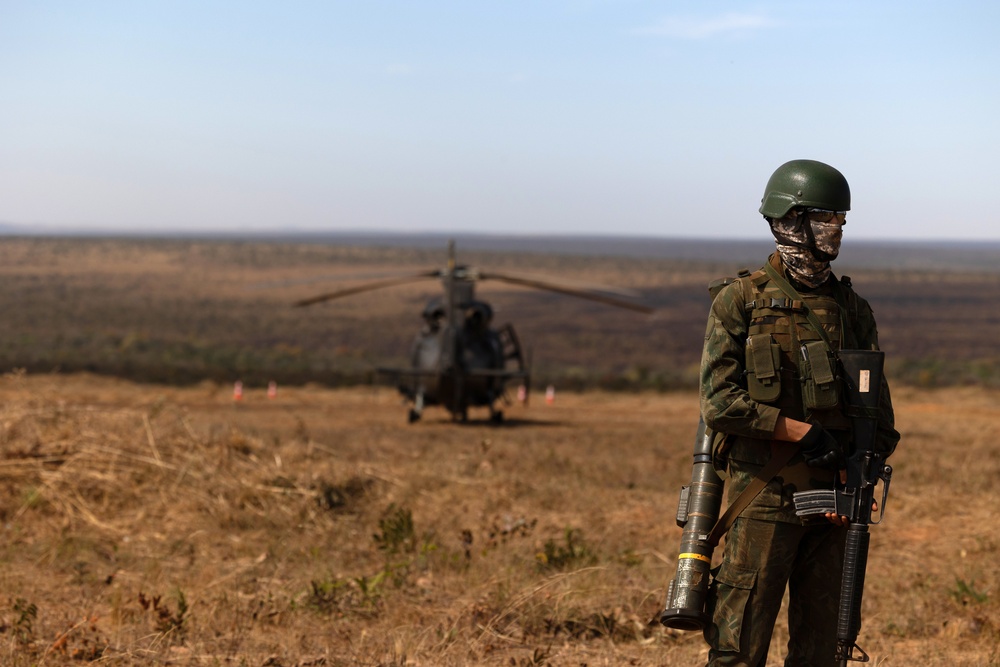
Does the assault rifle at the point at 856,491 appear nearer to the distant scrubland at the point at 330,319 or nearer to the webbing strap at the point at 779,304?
the webbing strap at the point at 779,304

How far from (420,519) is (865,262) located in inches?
6447

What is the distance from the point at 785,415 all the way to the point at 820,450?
195 millimetres

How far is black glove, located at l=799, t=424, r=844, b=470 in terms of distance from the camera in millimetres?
4324

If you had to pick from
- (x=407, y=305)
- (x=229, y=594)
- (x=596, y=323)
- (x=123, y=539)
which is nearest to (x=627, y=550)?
(x=229, y=594)

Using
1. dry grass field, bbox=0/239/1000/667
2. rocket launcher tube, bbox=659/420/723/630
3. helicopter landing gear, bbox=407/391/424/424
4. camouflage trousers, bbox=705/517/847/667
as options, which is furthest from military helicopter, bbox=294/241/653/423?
camouflage trousers, bbox=705/517/847/667

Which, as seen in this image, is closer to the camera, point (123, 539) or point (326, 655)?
point (326, 655)

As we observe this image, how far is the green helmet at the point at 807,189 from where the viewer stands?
4.43 m

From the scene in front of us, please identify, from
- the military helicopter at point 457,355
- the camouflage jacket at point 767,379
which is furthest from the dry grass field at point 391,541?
the camouflage jacket at point 767,379

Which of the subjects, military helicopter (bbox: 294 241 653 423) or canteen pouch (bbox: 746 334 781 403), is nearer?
canteen pouch (bbox: 746 334 781 403)

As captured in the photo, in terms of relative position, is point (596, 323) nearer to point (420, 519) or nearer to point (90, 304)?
point (90, 304)

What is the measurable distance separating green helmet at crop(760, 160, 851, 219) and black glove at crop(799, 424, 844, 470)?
0.88 m

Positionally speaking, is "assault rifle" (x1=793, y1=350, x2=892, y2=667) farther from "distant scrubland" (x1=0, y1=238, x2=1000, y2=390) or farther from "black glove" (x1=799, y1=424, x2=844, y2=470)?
"distant scrubland" (x1=0, y1=238, x2=1000, y2=390)

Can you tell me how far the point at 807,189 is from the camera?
4.43m

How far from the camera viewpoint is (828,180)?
444 centimetres
